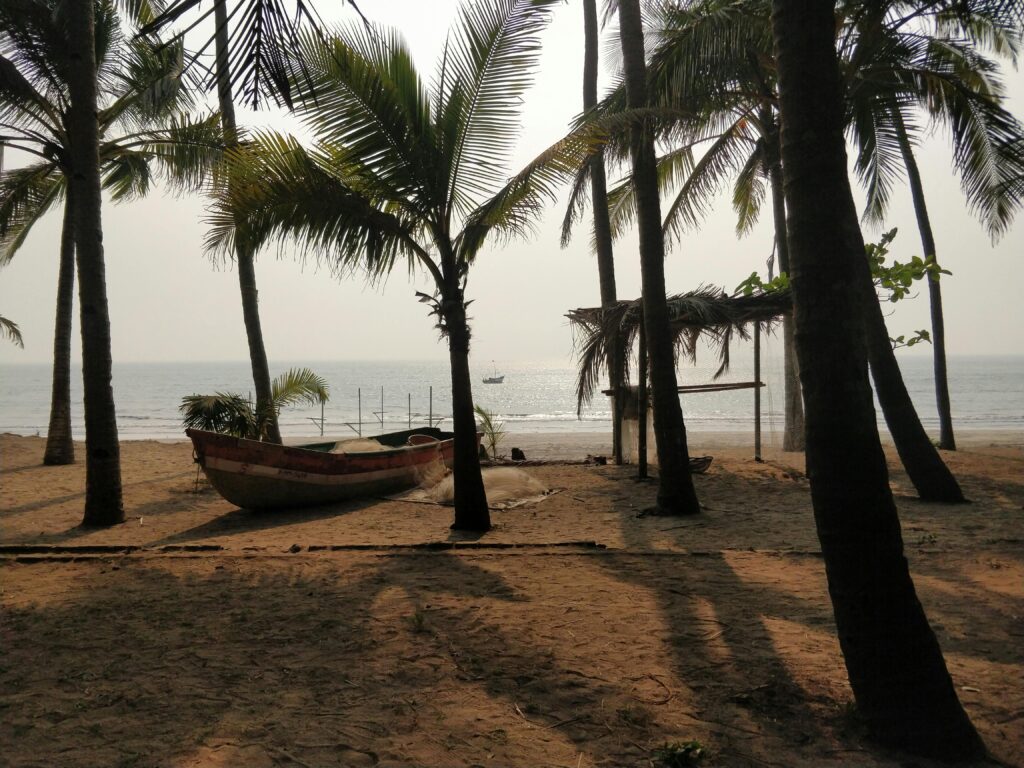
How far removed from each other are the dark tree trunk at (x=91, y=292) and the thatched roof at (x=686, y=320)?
6.08 meters

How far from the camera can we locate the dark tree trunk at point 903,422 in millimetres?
8734

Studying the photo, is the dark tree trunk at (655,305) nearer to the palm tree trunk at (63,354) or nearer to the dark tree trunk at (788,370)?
the dark tree trunk at (788,370)

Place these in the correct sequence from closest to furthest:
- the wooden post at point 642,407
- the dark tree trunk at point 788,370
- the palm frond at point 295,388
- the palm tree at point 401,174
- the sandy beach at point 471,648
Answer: the sandy beach at point 471,648
the palm tree at point 401,174
the wooden post at point 642,407
the palm frond at point 295,388
the dark tree trunk at point 788,370

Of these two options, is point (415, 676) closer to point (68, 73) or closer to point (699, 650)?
point (699, 650)

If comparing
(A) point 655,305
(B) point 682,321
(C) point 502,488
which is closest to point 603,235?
(B) point 682,321

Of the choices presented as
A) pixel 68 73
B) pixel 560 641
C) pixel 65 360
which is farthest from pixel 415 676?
pixel 65 360

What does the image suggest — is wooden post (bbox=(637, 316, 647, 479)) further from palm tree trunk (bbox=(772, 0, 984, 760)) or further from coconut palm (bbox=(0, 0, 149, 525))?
palm tree trunk (bbox=(772, 0, 984, 760))

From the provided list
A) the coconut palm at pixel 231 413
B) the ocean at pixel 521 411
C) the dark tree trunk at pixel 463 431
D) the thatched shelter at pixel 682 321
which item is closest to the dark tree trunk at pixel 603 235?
the thatched shelter at pixel 682 321

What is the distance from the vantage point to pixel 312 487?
31.2 ft

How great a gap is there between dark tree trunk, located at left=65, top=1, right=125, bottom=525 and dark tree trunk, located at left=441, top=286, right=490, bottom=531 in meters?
3.87

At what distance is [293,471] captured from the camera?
9266mm

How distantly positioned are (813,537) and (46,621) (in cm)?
611

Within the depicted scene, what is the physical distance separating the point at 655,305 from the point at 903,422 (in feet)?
10.7

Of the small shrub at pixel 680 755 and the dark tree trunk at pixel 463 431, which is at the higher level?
the dark tree trunk at pixel 463 431
